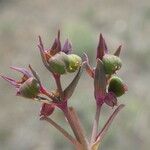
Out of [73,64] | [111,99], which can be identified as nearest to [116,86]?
[111,99]

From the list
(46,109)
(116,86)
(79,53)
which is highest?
(116,86)

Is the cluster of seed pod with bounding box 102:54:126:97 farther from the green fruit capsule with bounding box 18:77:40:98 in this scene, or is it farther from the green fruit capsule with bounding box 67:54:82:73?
the green fruit capsule with bounding box 18:77:40:98

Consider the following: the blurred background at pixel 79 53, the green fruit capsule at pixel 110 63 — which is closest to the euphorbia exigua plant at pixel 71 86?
the green fruit capsule at pixel 110 63

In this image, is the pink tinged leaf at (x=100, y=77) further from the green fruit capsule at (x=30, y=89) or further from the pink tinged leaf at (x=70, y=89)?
the green fruit capsule at (x=30, y=89)

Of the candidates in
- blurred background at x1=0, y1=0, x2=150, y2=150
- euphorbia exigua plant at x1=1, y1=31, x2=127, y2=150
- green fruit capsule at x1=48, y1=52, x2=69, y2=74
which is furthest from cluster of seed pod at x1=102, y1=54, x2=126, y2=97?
blurred background at x1=0, y1=0, x2=150, y2=150

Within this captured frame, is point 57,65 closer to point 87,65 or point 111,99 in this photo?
point 87,65
